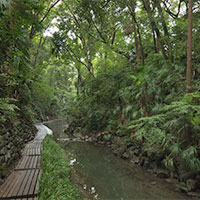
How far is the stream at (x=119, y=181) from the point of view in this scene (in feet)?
15.6

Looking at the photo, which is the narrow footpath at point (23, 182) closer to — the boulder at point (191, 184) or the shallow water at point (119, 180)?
the shallow water at point (119, 180)

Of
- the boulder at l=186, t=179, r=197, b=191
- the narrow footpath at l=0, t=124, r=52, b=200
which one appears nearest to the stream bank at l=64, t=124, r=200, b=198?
the boulder at l=186, t=179, r=197, b=191

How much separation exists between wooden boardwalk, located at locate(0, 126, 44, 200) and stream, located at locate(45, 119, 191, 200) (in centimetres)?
195

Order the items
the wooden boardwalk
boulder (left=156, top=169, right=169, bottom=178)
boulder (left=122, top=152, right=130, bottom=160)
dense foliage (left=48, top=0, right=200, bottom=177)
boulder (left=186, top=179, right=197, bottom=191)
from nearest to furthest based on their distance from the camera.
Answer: the wooden boardwalk < boulder (left=186, top=179, right=197, bottom=191) < dense foliage (left=48, top=0, right=200, bottom=177) < boulder (left=156, top=169, right=169, bottom=178) < boulder (left=122, top=152, right=130, bottom=160)

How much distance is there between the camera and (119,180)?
5.86 meters

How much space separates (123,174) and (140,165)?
38.8 inches

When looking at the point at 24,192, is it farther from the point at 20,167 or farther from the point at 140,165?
the point at 140,165

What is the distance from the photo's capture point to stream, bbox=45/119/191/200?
4.75 meters

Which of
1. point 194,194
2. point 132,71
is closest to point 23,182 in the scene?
point 194,194

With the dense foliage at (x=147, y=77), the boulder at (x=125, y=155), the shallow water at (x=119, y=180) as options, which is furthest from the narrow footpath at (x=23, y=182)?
the boulder at (x=125, y=155)

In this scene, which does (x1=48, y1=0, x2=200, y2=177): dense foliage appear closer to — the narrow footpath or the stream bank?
the stream bank

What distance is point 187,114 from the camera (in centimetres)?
431

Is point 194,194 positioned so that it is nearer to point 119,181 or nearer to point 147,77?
point 119,181

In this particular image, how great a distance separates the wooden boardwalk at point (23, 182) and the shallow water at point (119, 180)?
212 cm
